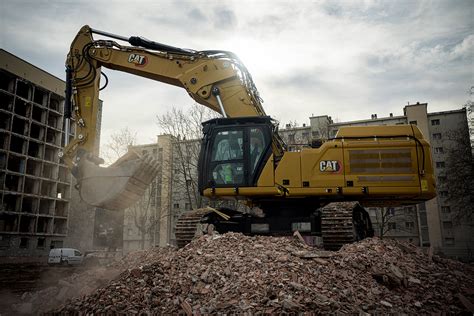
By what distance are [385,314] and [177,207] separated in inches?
1898

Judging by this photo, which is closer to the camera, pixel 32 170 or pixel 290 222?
pixel 290 222

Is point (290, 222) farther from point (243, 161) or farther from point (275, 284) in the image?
point (275, 284)

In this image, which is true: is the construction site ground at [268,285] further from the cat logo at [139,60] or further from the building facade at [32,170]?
the building facade at [32,170]

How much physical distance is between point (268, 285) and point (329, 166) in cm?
477

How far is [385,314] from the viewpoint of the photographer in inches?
207

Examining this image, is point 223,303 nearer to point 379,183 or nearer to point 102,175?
point 102,175

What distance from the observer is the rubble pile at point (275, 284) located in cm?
527

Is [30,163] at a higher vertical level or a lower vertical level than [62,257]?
higher

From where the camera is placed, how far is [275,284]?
18.2 ft

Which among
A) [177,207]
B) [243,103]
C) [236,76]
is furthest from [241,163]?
[177,207]

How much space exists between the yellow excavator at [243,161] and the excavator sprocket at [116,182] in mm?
23

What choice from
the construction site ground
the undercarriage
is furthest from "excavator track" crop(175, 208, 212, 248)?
the construction site ground

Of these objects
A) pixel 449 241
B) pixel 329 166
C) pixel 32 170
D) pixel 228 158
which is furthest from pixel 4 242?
pixel 449 241

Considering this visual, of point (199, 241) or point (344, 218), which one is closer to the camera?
point (199, 241)
